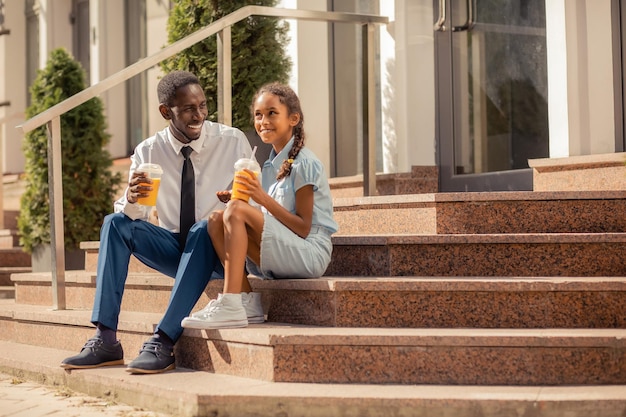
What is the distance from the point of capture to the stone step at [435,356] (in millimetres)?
3693

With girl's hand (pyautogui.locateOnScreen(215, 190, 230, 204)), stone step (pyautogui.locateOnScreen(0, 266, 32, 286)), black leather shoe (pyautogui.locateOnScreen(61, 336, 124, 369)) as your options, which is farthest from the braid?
stone step (pyautogui.locateOnScreen(0, 266, 32, 286))

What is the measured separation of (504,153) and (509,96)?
361 mm

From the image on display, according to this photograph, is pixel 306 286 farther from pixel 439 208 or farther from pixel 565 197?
pixel 565 197

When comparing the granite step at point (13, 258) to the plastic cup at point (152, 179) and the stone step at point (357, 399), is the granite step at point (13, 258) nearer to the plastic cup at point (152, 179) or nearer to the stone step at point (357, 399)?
the plastic cup at point (152, 179)

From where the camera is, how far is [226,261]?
4031 mm

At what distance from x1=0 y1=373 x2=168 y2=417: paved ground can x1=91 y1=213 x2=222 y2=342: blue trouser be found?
0.33m

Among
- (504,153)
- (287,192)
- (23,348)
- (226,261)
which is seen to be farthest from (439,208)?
(23,348)

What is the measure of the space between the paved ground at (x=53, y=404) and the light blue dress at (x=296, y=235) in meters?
0.82

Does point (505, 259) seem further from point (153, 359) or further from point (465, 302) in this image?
point (153, 359)

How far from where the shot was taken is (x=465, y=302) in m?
4.02

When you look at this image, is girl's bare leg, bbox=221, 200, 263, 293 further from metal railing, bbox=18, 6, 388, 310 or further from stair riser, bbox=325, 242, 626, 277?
metal railing, bbox=18, 6, 388, 310

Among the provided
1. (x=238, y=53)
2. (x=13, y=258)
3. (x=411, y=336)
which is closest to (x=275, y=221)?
(x=411, y=336)

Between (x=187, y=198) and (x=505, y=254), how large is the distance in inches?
56.3

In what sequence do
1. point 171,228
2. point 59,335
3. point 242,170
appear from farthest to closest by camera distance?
point 59,335, point 171,228, point 242,170
